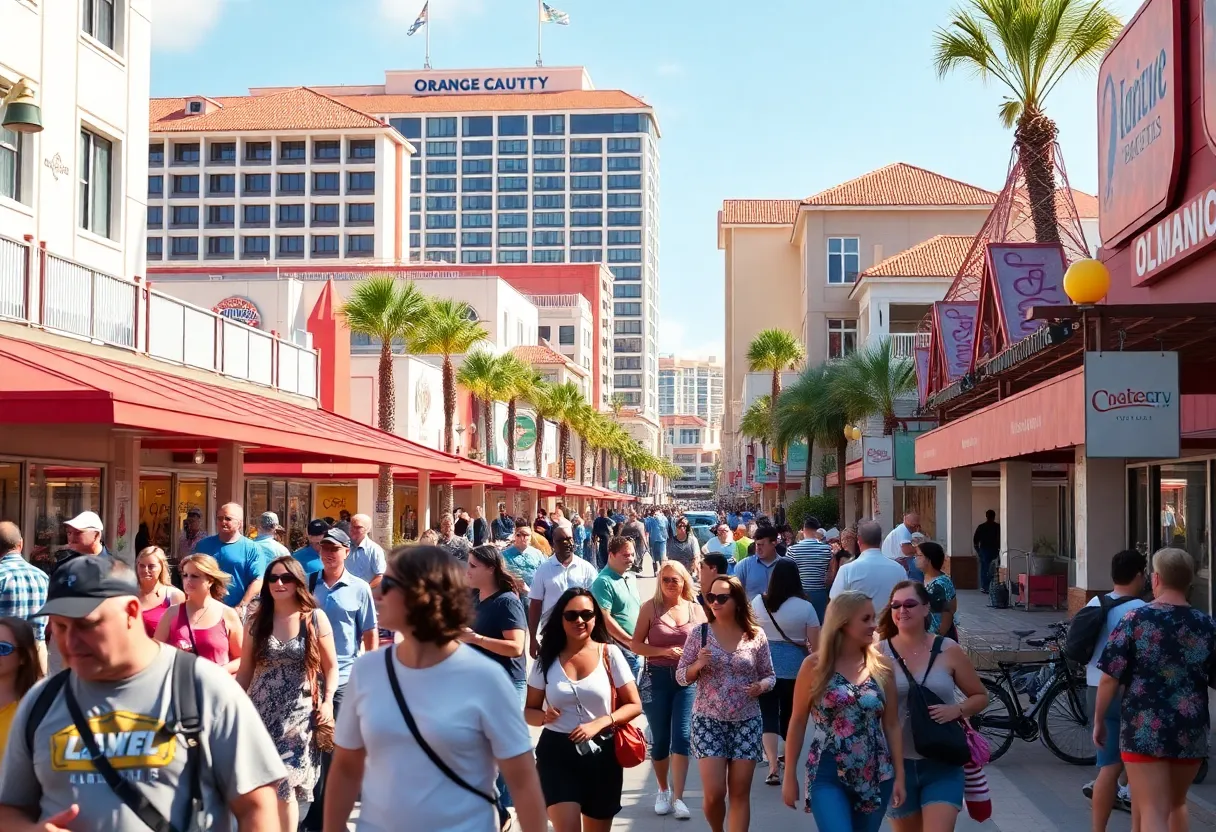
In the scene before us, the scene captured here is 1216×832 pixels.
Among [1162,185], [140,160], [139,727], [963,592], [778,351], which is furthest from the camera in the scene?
[778,351]

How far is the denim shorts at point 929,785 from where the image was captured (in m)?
6.49

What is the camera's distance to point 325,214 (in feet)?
371

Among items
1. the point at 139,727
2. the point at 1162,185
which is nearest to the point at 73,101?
the point at 1162,185

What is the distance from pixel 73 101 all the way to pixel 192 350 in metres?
4.06

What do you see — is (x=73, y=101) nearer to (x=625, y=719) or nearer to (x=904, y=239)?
(x=625, y=719)

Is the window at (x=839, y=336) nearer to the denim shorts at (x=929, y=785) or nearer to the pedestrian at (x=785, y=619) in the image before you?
the pedestrian at (x=785, y=619)

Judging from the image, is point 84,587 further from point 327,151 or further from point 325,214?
point 325,214

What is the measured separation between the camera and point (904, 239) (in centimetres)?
6881

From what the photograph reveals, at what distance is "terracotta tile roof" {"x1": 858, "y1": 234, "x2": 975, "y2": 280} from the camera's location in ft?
183

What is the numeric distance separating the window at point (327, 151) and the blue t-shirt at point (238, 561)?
10341cm

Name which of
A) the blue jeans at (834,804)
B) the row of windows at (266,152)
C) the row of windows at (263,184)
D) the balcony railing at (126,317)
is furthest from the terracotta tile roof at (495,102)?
the blue jeans at (834,804)

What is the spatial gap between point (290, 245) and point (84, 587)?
116931mm

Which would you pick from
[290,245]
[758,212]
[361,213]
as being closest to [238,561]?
[758,212]

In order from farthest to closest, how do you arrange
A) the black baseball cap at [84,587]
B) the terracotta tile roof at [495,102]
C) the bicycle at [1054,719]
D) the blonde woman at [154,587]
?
the terracotta tile roof at [495,102], the bicycle at [1054,719], the blonde woman at [154,587], the black baseball cap at [84,587]
